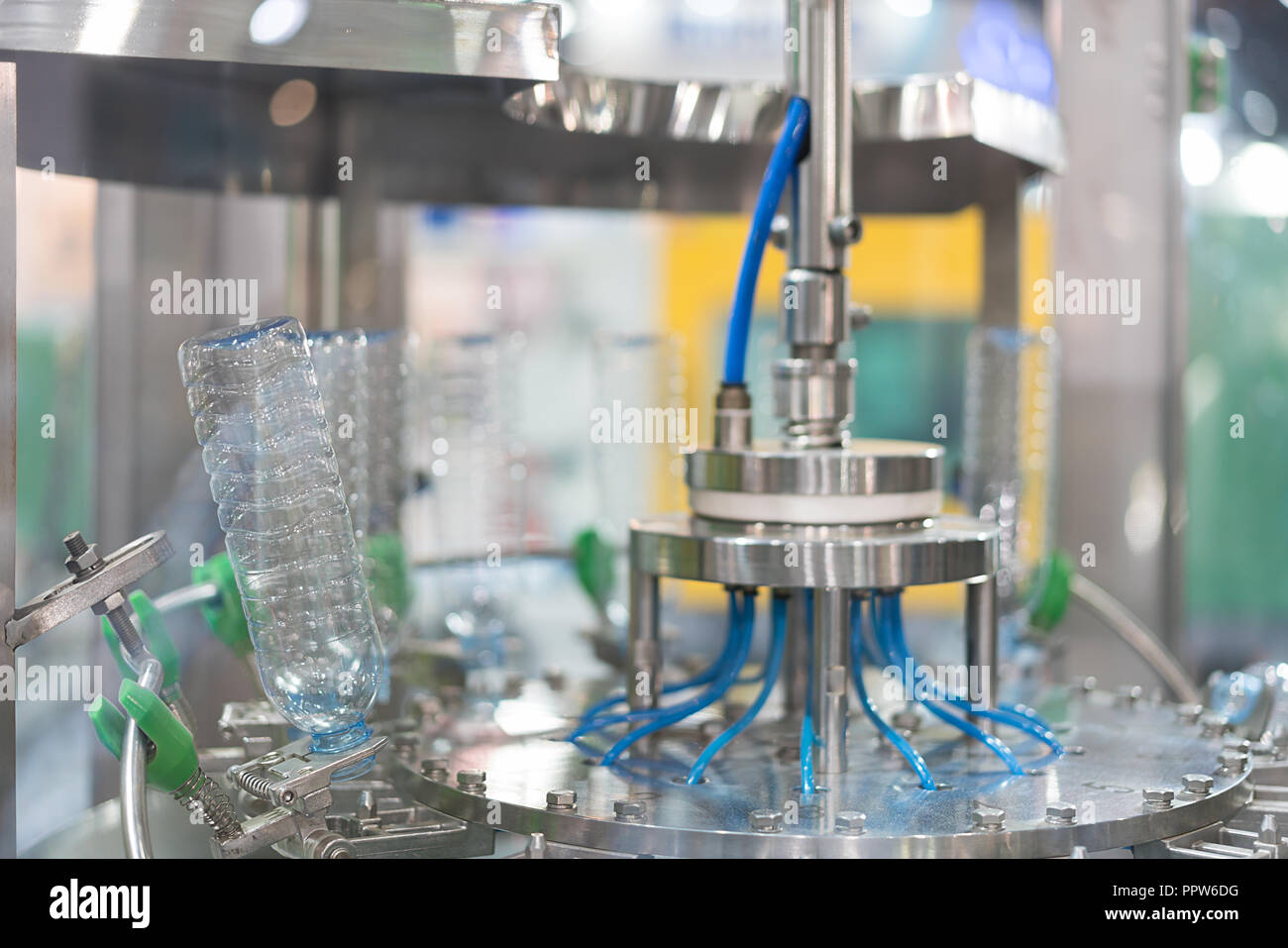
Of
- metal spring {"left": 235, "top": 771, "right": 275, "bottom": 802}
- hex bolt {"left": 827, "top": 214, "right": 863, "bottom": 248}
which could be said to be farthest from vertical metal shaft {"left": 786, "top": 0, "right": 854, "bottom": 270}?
metal spring {"left": 235, "top": 771, "right": 275, "bottom": 802}

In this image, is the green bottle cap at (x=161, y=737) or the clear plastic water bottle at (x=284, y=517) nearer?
the green bottle cap at (x=161, y=737)

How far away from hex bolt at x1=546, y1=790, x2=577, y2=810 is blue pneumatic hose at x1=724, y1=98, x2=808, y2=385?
0.54 metres

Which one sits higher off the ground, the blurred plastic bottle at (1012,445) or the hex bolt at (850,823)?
the blurred plastic bottle at (1012,445)

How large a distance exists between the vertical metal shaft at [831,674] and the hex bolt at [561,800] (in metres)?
0.29

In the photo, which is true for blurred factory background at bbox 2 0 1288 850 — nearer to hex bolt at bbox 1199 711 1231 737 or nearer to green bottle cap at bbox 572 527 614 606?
green bottle cap at bbox 572 527 614 606

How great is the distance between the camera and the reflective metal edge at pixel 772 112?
1763mm

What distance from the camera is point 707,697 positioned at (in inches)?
56.1

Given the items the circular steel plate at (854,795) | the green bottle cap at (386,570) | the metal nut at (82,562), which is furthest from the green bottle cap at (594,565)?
the metal nut at (82,562)

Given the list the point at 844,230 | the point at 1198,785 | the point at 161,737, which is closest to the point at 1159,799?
the point at 1198,785

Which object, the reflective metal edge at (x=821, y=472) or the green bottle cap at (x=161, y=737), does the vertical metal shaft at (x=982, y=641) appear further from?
the green bottle cap at (x=161, y=737)

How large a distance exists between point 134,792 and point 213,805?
86 millimetres
